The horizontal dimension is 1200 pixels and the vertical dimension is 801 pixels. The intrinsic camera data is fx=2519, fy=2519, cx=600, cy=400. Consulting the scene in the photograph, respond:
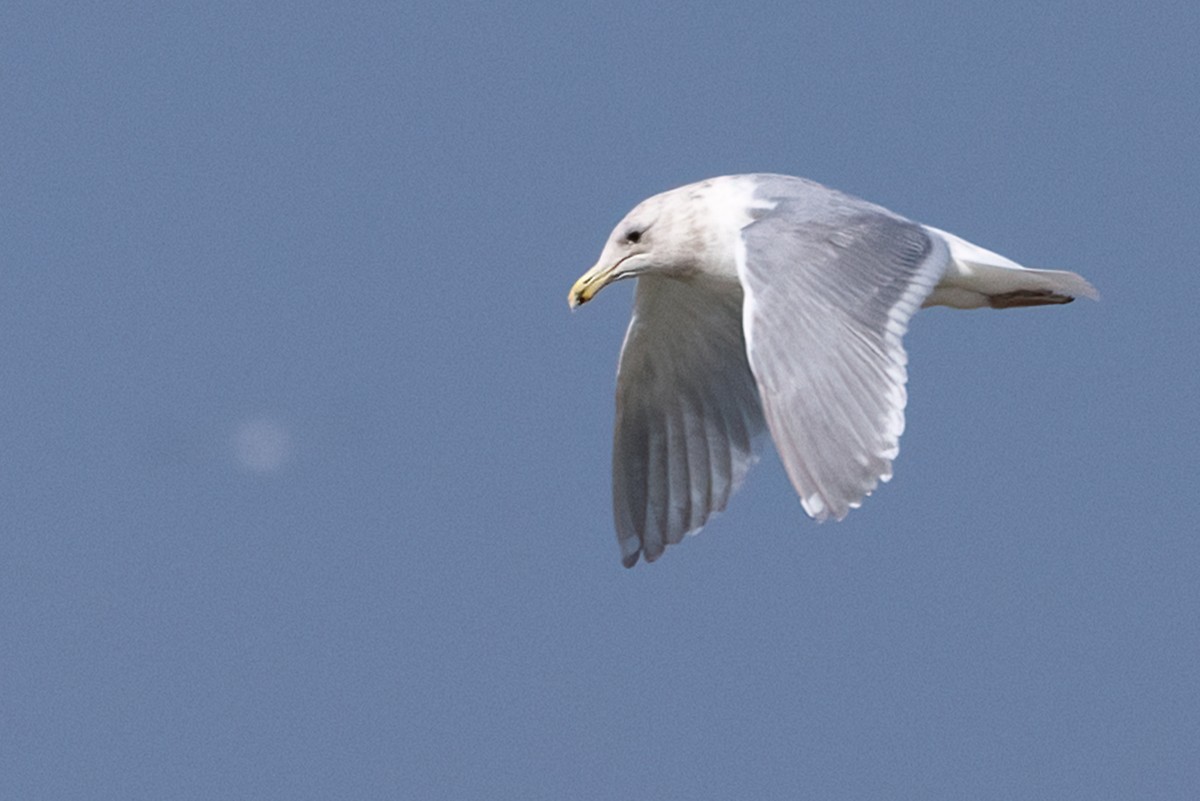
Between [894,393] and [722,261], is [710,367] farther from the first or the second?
[894,393]

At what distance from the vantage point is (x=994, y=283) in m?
8.09

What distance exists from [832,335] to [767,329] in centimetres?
20

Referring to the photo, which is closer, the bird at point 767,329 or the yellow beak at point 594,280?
the bird at point 767,329

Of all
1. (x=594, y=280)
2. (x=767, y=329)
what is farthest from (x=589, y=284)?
(x=767, y=329)

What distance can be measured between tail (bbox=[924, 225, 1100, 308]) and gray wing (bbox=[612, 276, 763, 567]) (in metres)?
0.88

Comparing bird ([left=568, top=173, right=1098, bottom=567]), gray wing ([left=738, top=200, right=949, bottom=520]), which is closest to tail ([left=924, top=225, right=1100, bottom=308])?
bird ([left=568, top=173, right=1098, bottom=567])

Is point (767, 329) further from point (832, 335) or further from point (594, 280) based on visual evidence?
point (594, 280)

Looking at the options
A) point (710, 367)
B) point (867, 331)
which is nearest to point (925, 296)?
point (867, 331)

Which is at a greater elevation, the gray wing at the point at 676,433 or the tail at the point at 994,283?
the tail at the point at 994,283

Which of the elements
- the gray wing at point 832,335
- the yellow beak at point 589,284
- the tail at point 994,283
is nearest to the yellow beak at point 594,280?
the yellow beak at point 589,284

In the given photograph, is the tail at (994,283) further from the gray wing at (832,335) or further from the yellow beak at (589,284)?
the yellow beak at (589,284)

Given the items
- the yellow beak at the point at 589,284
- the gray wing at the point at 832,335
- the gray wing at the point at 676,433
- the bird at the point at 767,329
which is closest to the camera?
the gray wing at the point at 832,335

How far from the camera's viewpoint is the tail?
316 inches

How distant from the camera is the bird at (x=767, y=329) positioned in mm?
6883
